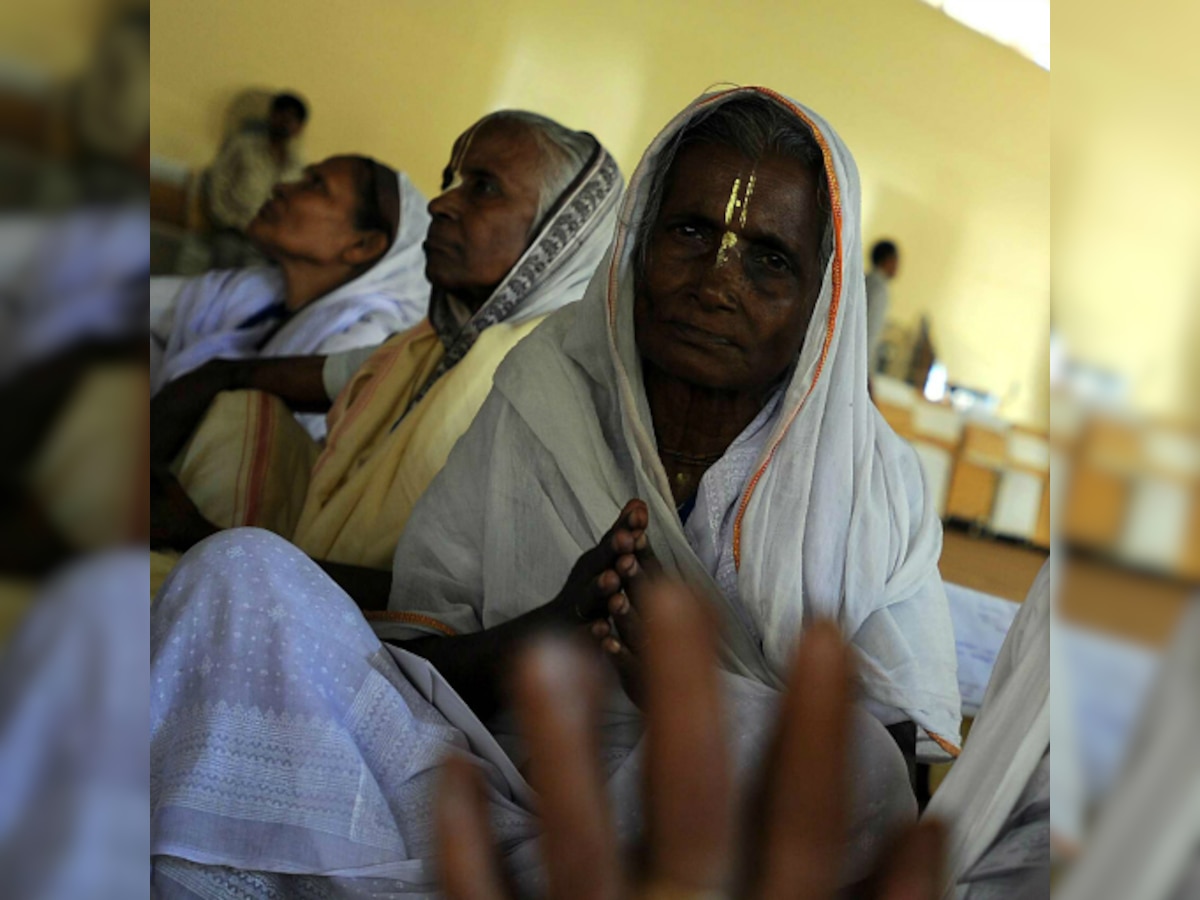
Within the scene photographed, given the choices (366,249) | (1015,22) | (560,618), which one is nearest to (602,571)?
(560,618)

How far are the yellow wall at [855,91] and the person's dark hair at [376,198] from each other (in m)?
0.06

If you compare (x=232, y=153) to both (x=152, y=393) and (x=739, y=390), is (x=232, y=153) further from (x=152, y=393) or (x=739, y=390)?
(x=739, y=390)

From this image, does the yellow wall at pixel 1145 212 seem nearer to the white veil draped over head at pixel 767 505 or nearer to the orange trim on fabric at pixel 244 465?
the white veil draped over head at pixel 767 505

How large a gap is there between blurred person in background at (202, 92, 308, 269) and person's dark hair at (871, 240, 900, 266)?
725mm

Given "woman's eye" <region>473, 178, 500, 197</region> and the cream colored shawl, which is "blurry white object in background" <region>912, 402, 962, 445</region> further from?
"woman's eye" <region>473, 178, 500, 197</region>

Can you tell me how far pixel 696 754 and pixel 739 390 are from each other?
46 cm

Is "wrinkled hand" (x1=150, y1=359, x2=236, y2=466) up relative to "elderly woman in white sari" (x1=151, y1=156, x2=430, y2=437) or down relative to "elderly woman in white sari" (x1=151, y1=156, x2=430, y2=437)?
down

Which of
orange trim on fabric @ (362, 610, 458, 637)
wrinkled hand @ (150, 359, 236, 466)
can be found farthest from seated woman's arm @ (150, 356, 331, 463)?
orange trim on fabric @ (362, 610, 458, 637)

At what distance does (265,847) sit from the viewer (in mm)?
1479

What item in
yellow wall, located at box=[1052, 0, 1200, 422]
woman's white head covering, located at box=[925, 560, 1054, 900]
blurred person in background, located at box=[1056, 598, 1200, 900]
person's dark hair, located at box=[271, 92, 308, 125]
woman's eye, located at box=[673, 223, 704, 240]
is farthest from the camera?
person's dark hair, located at box=[271, 92, 308, 125]

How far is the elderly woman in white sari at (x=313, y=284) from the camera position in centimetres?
165

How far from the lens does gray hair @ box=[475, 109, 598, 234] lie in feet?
5.19

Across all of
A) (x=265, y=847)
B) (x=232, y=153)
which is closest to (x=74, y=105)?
(x=232, y=153)

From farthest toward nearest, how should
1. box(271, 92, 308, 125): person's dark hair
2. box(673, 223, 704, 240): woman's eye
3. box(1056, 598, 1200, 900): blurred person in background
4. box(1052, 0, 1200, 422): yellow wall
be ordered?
box(271, 92, 308, 125): person's dark hair
box(673, 223, 704, 240): woman's eye
box(1052, 0, 1200, 422): yellow wall
box(1056, 598, 1200, 900): blurred person in background
